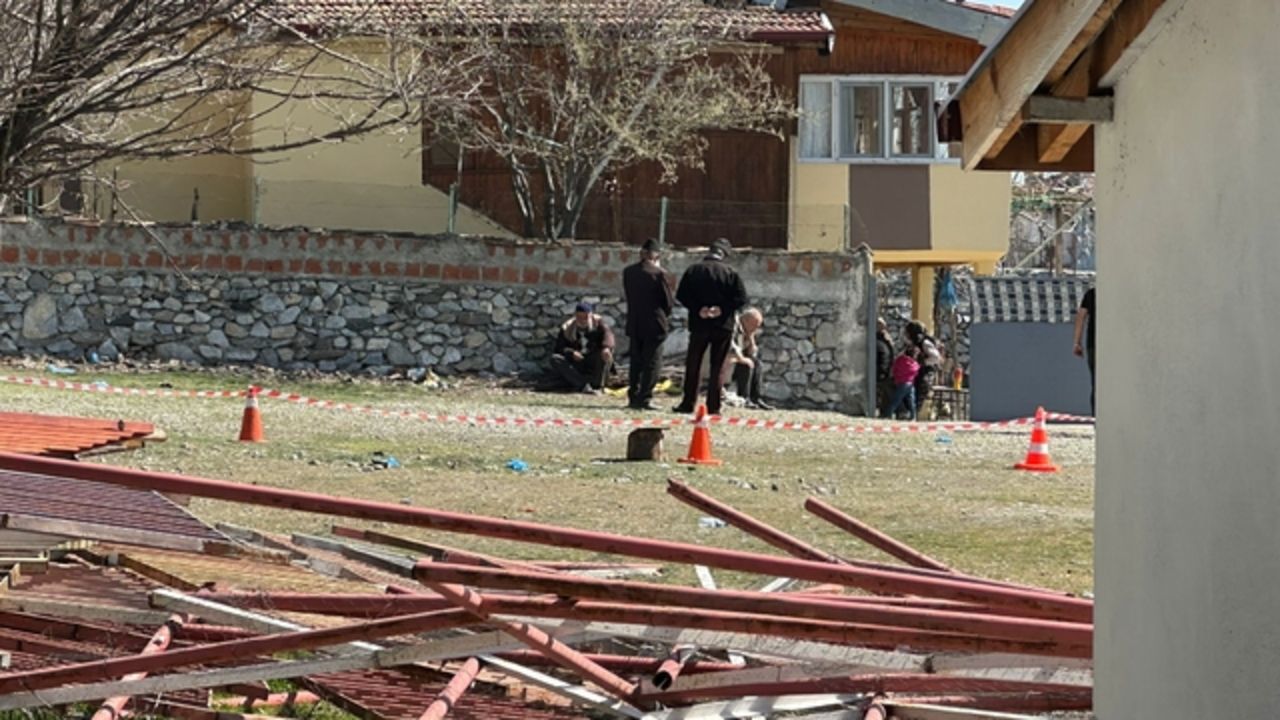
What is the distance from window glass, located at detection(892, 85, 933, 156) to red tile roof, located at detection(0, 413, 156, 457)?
906 inches

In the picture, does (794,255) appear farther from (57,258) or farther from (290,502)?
(290,502)

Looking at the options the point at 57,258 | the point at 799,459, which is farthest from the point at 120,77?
the point at 57,258

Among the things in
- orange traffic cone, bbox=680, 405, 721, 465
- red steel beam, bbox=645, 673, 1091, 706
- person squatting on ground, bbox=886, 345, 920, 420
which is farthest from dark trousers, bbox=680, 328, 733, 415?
red steel beam, bbox=645, 673, 1091, 706

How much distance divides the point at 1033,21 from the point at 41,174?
408 cm

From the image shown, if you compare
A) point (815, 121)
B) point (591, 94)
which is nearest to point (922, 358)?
point (815, 121)

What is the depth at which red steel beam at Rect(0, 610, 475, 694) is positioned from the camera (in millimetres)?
6355

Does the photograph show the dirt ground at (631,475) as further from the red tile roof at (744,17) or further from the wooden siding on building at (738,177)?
the wooden siding on building at (738,177)

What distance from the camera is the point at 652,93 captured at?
90.7 feet

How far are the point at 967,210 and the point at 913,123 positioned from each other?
1.49 m

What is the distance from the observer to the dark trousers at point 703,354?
67.2 feet

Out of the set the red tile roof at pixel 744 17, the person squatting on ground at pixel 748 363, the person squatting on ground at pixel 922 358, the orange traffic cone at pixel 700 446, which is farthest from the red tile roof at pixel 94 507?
the person squatting on ground at pixel 922 358

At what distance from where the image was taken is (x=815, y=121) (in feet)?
101

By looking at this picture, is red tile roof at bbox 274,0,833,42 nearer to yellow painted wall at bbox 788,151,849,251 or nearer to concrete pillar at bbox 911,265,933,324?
yellow painted wall at bbox 788,151,849,251

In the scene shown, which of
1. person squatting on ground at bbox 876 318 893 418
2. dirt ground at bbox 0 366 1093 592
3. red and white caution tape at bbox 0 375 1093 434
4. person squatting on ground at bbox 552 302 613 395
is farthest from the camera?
person squatting on ground at bbox 876 318 893 418
